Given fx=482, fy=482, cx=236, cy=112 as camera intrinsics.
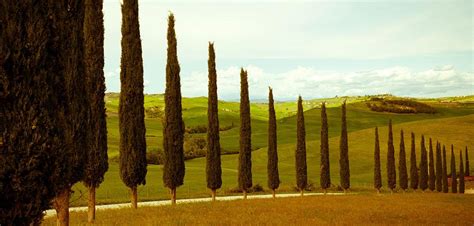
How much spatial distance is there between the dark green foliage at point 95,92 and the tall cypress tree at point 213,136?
16.6m

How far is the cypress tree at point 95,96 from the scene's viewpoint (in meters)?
23.3

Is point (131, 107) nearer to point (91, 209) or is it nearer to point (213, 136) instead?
point (91, 209)

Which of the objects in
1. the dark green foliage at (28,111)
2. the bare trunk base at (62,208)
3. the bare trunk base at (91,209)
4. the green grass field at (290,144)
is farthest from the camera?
the green grass field at (290,144)


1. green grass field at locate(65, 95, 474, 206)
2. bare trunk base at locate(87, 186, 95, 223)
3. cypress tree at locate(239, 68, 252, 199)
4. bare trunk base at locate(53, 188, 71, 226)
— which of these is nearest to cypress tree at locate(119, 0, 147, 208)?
bare trunk base at locate(87, 186, 95, 223)

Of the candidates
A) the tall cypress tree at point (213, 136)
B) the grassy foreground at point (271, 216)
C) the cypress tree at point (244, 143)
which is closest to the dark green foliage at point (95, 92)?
the grassy foreground at point (271, 216)

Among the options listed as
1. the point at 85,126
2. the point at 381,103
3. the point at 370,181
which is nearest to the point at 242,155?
the point at 85,126

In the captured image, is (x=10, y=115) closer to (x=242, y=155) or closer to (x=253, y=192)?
(x=242, y=155)

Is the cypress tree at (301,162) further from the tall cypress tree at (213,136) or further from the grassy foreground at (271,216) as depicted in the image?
the grassy foreground at (271,216)

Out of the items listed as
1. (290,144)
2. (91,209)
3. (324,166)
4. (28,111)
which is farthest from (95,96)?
(290,144)

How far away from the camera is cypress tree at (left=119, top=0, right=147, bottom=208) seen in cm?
2817

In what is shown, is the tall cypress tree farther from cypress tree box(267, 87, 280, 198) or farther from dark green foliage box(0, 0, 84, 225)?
dark green foliage box(0, 0, 84, 225)

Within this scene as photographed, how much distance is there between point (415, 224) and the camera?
23844mm

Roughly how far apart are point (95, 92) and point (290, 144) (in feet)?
300

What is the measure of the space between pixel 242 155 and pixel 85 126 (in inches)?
1058
